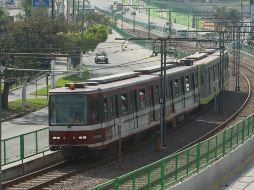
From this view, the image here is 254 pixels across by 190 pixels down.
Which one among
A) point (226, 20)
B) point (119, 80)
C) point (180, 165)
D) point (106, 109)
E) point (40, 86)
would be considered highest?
point (226, 20)

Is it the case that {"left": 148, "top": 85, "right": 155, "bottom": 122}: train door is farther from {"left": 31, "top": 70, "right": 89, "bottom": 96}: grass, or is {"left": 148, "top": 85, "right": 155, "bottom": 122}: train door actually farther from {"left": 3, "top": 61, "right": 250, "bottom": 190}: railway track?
{"left": 31, "top": 70, "right": 89, "bottom": 96}: grass

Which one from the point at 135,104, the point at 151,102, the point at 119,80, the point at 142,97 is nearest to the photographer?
the point at 135,104

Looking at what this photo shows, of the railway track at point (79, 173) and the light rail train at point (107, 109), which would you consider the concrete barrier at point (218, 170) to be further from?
the light rail train at point (107, 109)

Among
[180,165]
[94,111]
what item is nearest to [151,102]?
[94,111]

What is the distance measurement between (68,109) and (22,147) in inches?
88.0

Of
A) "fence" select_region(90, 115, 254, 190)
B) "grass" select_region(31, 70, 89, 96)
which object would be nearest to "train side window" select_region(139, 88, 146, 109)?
"fence" select_region(90, 115, 254, 190)

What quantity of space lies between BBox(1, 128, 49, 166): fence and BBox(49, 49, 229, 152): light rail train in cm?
98

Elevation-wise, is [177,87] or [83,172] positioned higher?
[177,87]

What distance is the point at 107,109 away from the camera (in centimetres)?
3069

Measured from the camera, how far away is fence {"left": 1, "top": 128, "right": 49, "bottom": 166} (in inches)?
1145

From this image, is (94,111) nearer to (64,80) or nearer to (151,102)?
(151,102)

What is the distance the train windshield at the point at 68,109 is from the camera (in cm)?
2972

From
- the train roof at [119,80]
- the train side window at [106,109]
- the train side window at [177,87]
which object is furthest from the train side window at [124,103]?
the train side window at [177,87]

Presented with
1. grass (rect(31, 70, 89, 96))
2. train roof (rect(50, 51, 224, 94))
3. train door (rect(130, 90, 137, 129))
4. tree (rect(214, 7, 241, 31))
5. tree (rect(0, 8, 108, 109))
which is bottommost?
grass (rect(31, 70, 89, 96))
